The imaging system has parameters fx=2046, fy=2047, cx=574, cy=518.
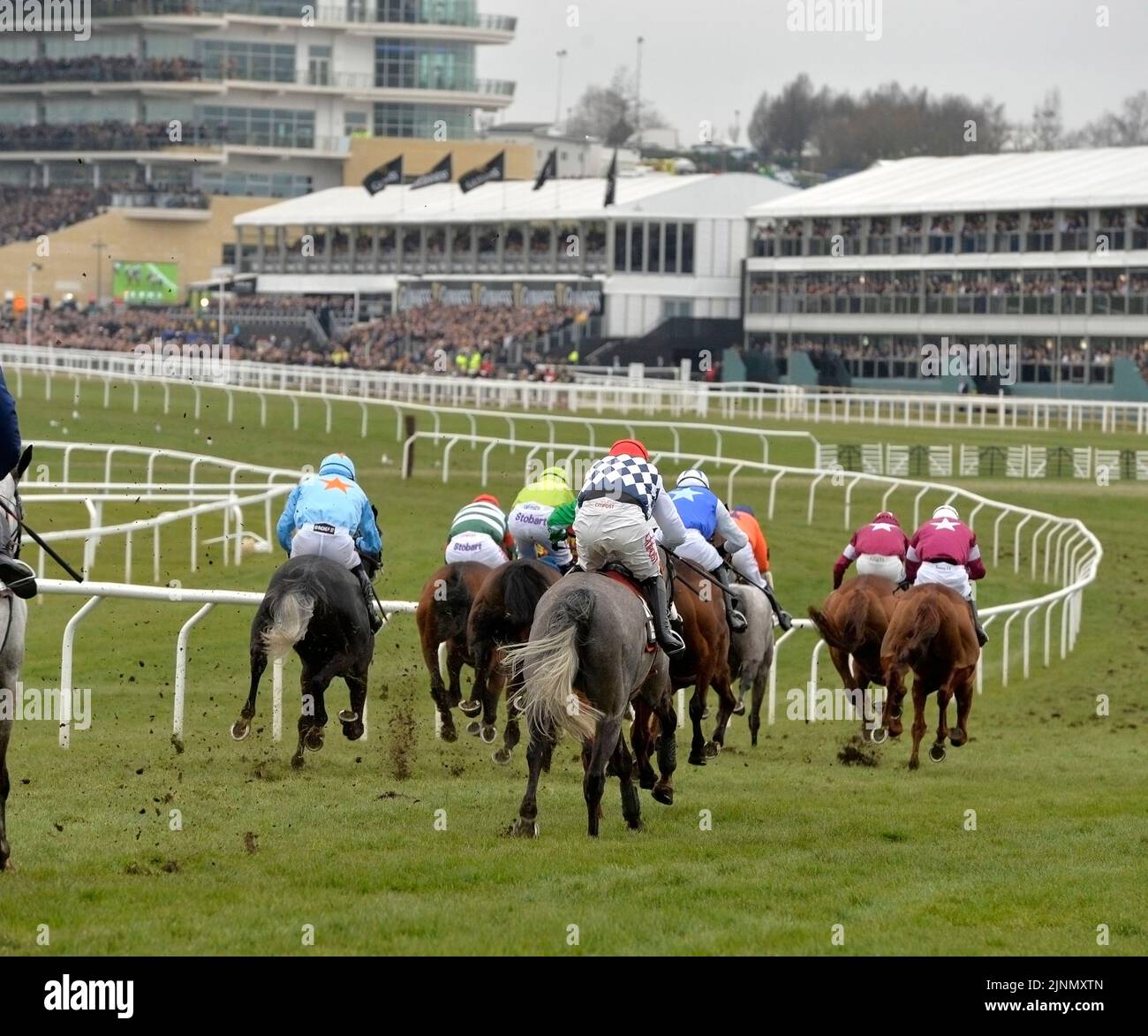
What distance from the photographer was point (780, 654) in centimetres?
1758

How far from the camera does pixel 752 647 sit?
1213 centimetres

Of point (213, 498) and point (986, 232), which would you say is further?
point (986, 232)

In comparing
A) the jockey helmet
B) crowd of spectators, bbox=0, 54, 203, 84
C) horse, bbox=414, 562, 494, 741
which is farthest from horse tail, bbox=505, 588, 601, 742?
A: crowd of spectators, bbox=0, 54, 203, 84

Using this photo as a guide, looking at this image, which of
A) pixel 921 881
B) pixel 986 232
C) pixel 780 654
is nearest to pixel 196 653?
pixel 780 654

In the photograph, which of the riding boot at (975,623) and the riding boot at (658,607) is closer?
the riding boot at (658,607)

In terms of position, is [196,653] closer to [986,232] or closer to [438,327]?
[986,232]

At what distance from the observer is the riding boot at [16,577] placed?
6.66m

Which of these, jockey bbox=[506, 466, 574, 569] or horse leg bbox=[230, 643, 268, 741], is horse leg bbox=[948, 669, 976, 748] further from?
horse leg bbox=[230, 643, 268, 741]

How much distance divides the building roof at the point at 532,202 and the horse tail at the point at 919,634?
44220mm

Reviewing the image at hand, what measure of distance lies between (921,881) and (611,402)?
1140 inches

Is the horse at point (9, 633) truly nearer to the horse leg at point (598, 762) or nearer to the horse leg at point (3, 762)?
the horse leg at point (3, 762)

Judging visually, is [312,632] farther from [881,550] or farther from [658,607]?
[881,550]

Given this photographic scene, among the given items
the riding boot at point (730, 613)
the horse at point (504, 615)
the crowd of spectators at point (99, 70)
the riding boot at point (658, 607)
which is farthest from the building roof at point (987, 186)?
the riding boot at point (658, 607)

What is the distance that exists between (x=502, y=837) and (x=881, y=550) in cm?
550
